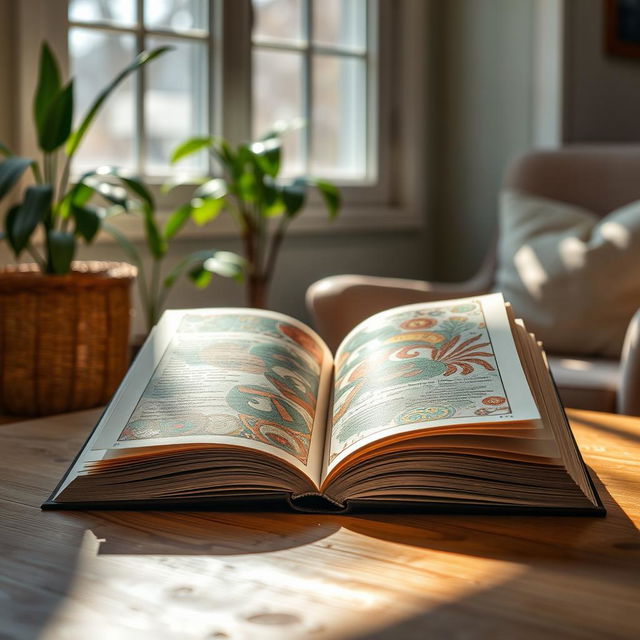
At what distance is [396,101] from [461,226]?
0.47 metres

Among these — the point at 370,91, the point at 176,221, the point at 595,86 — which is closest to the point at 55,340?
the point at 176,221

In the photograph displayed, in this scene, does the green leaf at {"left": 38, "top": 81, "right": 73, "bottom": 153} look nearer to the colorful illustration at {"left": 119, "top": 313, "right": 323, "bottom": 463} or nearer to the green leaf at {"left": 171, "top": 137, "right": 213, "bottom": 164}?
the green leaf at {"left": 171, "top": 137, "right": 213, "bottom": 164}

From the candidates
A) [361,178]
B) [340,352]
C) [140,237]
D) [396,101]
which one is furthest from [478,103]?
[340,352]

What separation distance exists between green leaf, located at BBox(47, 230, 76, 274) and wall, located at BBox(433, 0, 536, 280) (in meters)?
1.80

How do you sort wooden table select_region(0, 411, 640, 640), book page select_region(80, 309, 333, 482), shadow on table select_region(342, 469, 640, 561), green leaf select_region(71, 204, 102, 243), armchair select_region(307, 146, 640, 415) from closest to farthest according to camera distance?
wooden table select_region(0, 411, 640, 640) < shadow on table select_region(342, 469, 640, 561) < book page select_region(80, 309, 333, 482) < green leaf select_region(71, 204, 102, 243) < armchair select_region(307, 146, 640, 415)

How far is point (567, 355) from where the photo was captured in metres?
2.08

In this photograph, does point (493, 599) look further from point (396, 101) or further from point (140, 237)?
point (396, 101)

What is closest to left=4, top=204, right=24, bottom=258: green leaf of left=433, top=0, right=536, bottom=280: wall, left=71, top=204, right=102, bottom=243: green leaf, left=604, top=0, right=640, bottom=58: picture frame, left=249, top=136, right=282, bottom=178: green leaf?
left=71, top=204, right=102, bottom=243: green leaf

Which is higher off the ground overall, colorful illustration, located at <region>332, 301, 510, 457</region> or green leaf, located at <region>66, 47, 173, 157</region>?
green leaf, located at <region>66, 47, 173, 157</region>

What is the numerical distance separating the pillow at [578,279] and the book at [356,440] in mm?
1245

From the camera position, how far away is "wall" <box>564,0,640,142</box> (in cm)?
279

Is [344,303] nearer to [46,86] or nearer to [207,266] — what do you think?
[207,266]

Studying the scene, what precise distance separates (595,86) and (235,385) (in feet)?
7.97

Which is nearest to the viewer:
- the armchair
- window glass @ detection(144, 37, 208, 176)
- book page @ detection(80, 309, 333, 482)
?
book page @ detection(80, 309, 333, 482)
